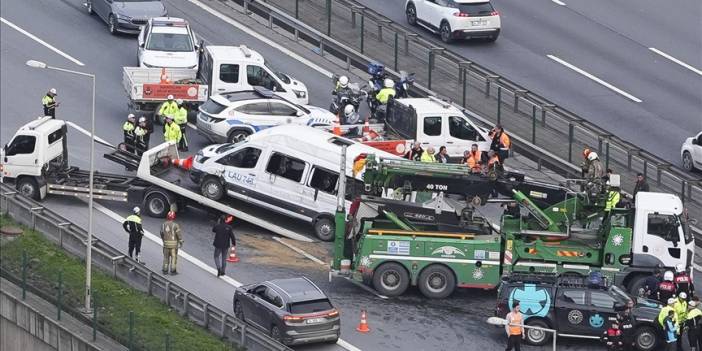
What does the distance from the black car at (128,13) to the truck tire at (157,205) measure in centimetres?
1263

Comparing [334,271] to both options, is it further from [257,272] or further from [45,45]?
[45,45]

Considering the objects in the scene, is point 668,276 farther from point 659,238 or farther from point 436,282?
point 436,282

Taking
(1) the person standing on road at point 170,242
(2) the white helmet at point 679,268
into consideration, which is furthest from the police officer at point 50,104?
(2) the white helmet at point 679,268

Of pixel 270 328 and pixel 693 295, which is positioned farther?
pixel 693 295

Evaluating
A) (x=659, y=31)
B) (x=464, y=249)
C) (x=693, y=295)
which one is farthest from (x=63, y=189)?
(x=659, y=31)

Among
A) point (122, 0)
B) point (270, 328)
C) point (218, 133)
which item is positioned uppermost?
point (122, 0)

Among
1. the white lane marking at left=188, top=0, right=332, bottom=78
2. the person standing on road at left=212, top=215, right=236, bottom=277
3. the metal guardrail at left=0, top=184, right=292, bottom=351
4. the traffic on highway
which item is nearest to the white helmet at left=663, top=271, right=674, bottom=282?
the traffic on highway

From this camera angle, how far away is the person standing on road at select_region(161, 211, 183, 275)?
44.5 m

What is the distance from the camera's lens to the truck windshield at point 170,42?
183 ft

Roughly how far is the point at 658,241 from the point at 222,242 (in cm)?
1030

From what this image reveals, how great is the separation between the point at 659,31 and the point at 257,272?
21917 millimetres

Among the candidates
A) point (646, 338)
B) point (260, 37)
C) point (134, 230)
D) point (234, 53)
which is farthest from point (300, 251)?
point (260, 37)

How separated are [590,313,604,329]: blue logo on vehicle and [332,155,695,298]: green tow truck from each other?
1958 millimetres

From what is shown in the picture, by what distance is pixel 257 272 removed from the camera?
150ft
